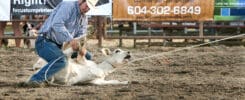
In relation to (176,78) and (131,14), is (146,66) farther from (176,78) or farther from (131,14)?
(131,14)

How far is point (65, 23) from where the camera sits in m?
7.84

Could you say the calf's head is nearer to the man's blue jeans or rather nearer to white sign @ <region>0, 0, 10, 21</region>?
the man's blue jeans

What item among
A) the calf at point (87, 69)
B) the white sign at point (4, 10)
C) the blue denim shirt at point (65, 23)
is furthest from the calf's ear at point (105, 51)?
the white sign at point (4, 10)

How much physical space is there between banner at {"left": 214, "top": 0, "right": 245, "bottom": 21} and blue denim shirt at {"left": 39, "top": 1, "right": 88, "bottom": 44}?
23.1 feet

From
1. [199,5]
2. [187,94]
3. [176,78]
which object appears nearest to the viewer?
[187,94]

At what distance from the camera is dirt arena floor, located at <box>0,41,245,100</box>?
698 centimetres

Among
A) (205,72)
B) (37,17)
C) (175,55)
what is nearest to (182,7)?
(175,55)

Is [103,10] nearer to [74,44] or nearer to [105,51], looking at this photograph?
[105,51]

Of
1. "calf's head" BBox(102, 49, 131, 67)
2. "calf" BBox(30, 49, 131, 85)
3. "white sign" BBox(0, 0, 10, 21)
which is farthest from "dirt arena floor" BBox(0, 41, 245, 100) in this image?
"white sign" BBox(0, 0, 10, 21)

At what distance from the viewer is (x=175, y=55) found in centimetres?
1255

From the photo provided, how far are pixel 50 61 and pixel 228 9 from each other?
7.60 m

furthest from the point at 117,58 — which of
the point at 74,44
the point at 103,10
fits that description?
the point at 103,10

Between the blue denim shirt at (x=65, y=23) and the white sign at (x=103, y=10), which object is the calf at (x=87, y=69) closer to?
the blue denim shirt at (x=65, y=23)

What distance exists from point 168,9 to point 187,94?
7.66m
